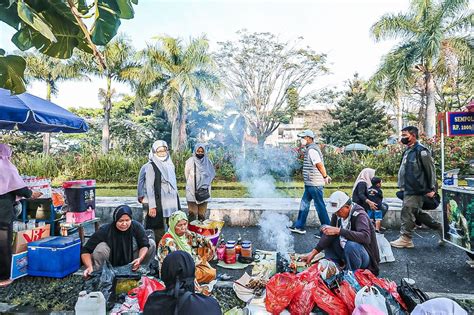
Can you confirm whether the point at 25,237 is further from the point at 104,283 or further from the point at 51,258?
the point at 104,283

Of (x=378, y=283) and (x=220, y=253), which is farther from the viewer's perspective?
(x=220, y=253)

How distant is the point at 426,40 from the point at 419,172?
14.2 m

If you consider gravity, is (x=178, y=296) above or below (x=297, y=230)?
above

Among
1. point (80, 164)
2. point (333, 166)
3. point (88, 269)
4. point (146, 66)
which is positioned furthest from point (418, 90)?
point (88, 269)

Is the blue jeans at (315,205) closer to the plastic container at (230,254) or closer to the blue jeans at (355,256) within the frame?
the plastic container at (230,254)

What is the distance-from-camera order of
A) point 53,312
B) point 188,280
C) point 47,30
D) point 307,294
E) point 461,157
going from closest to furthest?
point 47,30
point 188,280
point 307,294
point 53,312
point 461,157

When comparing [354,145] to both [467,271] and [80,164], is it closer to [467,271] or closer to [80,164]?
[80,164]

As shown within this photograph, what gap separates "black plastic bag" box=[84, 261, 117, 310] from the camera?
124 inches

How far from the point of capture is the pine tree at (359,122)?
2536 cm

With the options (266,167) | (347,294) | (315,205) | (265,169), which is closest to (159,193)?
(315,205)

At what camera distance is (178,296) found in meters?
1.94

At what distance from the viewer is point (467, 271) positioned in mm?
4289

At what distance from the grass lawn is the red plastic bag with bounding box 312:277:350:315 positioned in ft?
24.7

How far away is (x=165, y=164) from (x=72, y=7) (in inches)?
138
